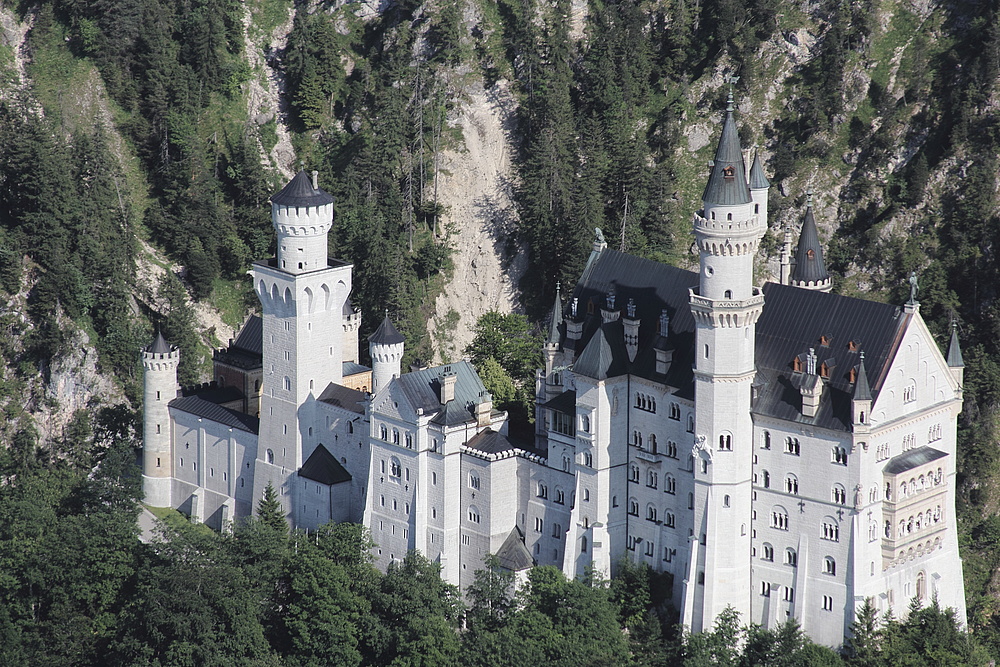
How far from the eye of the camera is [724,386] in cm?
9975

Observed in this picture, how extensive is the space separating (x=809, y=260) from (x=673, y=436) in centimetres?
1954

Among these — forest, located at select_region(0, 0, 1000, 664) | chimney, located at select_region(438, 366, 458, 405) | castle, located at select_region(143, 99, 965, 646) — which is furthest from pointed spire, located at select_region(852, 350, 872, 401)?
chimney, located at select_region(438, 366, 458, 405)

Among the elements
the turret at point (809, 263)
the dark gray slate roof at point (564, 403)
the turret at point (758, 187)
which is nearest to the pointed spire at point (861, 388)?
the turret at point (758, 187)

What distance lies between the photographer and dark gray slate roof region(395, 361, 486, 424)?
109812 mm

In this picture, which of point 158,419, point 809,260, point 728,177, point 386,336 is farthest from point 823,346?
point 158,419

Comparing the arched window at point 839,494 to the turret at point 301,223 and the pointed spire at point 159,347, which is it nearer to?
the turret at point 301,223

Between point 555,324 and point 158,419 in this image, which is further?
point 158,419

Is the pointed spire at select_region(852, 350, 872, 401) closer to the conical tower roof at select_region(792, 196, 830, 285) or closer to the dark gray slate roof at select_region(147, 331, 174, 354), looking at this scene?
the conical tower roof at select_region(792, 196, 830, 285)

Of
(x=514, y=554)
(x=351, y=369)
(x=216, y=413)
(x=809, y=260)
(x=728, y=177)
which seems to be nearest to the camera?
(x=728, y=177)

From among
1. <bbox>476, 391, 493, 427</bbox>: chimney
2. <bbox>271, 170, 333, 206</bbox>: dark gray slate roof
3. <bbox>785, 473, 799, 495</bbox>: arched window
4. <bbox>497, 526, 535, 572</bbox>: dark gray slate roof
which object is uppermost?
<bbox>271, 170, 333, 206</bbox>: dark gray slate roof

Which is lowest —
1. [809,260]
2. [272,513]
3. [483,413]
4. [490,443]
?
[272,513]

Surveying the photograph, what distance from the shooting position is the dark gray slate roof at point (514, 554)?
358ft

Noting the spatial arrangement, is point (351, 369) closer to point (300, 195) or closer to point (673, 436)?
point (300, 195)

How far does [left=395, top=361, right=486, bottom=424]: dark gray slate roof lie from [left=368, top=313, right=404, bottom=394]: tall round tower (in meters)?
2.89
